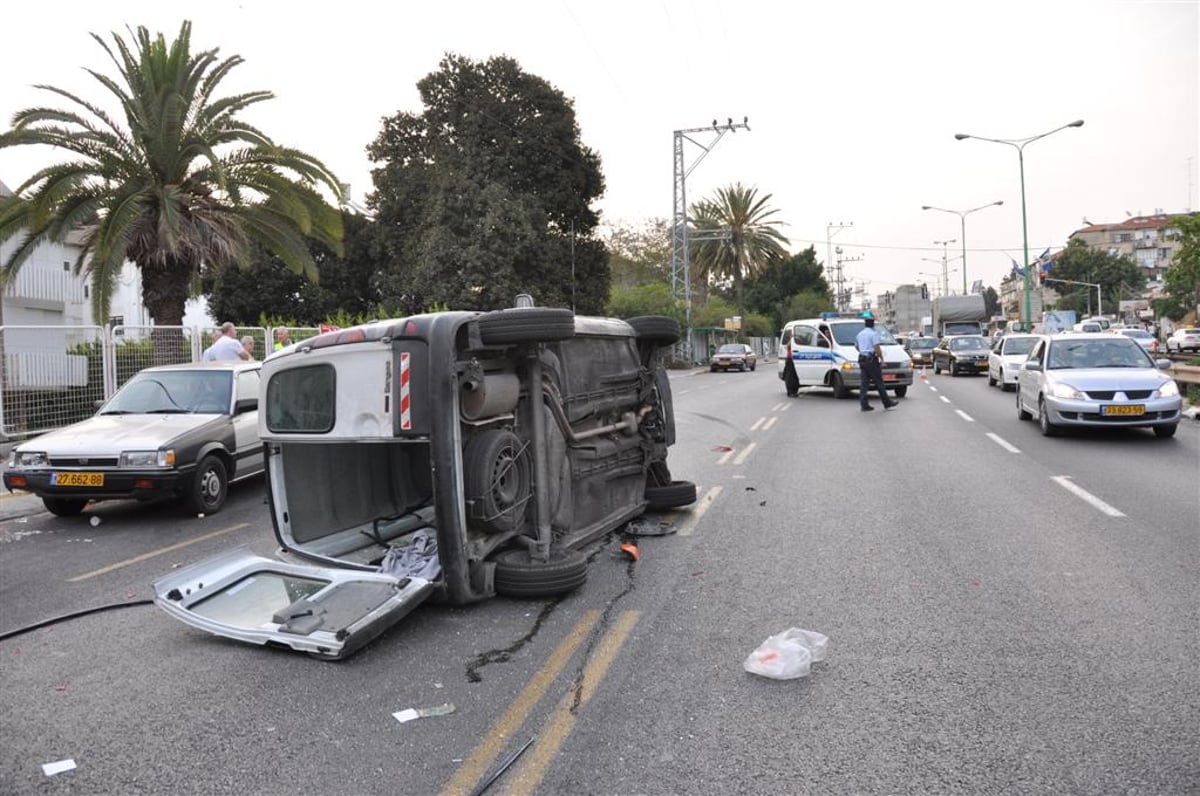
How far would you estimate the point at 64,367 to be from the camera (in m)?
14.5

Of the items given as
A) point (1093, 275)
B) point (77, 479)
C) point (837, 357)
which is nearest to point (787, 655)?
point (77, 479)

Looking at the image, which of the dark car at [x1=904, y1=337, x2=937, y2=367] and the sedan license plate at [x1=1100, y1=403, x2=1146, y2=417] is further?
the dark car at [x1=904, y1=337, x2=937, y2=367]

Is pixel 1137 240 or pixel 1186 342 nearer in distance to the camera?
pixel 1186 342

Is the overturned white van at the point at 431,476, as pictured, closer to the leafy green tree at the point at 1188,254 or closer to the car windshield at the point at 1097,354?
the car windshield at the point at 1097,354

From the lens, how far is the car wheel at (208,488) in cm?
886

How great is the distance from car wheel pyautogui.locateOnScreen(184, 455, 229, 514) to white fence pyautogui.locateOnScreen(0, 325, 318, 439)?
252 inches

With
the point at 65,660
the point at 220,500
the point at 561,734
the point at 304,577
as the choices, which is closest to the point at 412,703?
the point at 561,734

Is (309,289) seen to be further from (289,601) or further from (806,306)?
(806,306)

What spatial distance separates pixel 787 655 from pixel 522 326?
2.42 m

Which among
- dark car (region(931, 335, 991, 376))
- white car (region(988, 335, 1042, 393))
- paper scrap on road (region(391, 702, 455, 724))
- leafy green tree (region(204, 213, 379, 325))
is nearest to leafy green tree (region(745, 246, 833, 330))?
leafy green tree (region(204, 213, 379, 325))

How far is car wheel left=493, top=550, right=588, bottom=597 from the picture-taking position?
5.45 meters

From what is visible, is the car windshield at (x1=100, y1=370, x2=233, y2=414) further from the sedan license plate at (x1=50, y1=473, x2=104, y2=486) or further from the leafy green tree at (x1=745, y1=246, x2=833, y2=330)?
the leafy green tree at (x1=745, y1=246, x2=833, y2=330)

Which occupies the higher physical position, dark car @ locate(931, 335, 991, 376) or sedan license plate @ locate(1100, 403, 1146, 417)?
dark car @ locate(931, 335, 991, 376)

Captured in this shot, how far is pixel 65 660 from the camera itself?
4.87 meters
